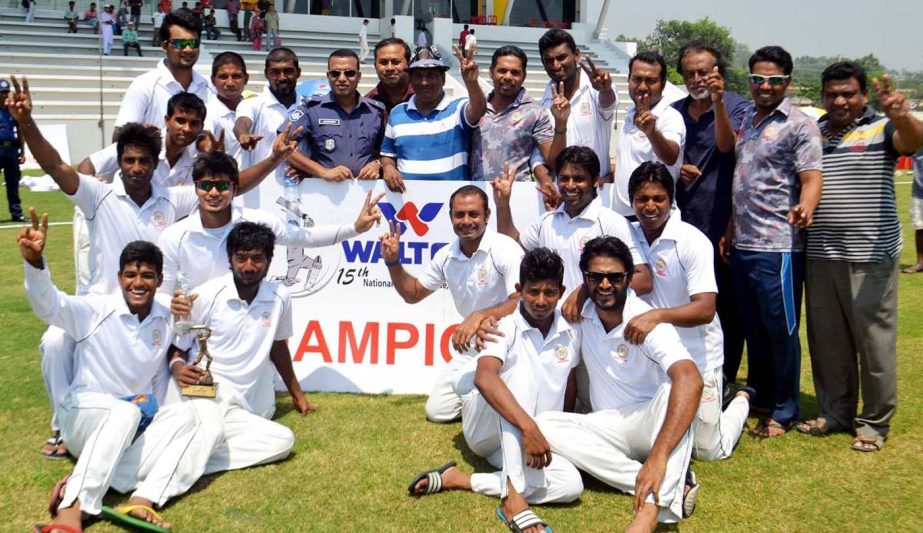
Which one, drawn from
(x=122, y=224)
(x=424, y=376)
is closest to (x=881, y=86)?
(x=424, y=376)

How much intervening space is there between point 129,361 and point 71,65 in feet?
91.1

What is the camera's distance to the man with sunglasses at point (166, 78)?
20.9ft

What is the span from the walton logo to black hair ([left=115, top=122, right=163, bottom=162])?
5.77 ft

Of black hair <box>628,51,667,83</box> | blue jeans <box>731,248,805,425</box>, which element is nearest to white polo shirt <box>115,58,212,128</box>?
black hair <box>628,51,667,83</box>

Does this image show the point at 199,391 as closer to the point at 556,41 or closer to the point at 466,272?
the point at 466,272

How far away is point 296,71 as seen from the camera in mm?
6801

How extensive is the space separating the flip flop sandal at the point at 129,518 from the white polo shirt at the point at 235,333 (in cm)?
111

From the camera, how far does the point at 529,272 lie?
15.0 feet

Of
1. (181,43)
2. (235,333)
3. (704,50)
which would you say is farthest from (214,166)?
(704,50)

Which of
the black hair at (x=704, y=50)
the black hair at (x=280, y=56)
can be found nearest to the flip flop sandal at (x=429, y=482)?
the black hair at (x=704, y=50)

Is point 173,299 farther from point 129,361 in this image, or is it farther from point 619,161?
point 619,161

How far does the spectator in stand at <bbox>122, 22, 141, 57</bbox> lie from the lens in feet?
96.1

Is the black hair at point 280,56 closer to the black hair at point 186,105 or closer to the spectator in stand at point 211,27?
the black hair at point 186,105

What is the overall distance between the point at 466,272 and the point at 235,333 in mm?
1537
